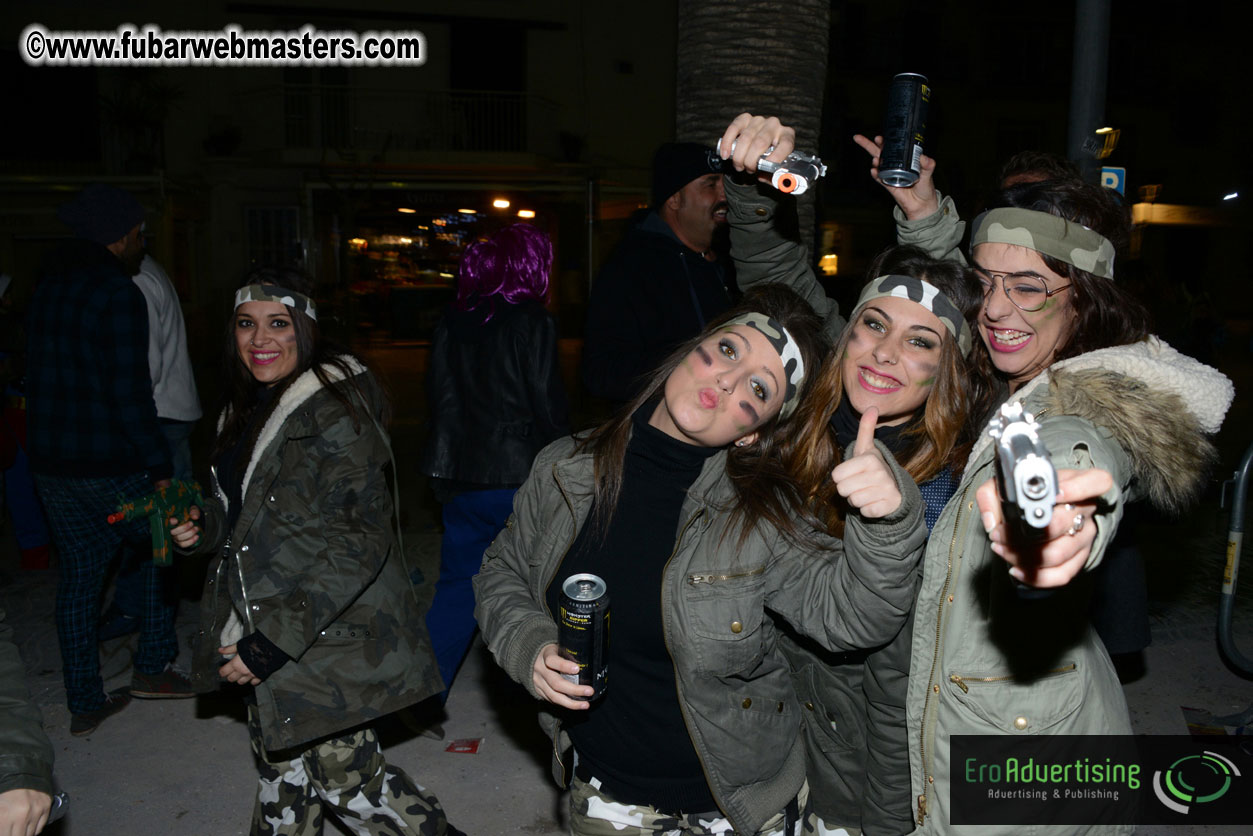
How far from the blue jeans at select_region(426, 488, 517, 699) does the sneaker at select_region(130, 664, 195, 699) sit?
54.1 inches

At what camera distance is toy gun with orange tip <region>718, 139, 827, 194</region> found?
8.17 feet

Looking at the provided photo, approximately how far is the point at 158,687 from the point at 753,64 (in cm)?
467

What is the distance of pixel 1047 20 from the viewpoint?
3139cm

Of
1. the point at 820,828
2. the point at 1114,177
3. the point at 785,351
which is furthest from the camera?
the point at 1114,177

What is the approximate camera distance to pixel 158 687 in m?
4.62

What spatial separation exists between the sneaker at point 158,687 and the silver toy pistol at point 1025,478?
176 inches

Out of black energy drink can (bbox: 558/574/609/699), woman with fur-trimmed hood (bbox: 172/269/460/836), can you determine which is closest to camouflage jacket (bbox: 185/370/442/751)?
woman with fur-trimmed hood (bbox: 172/269/460/836)

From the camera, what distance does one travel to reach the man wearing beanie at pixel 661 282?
13.1 feet

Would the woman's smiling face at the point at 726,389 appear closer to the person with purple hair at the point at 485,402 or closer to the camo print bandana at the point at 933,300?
the camo print bandana at the point at 933,300

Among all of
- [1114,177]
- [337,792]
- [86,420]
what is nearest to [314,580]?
[337,792]

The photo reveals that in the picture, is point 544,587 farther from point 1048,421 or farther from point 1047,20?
point 1047,20

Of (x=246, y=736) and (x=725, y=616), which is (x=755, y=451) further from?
(x=246, y=736)

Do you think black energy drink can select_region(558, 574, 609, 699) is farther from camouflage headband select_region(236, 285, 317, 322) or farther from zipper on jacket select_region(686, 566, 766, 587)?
camouflage headband select_region(236, 285, 317, 322)

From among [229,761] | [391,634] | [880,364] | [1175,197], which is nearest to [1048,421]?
[880,364]
